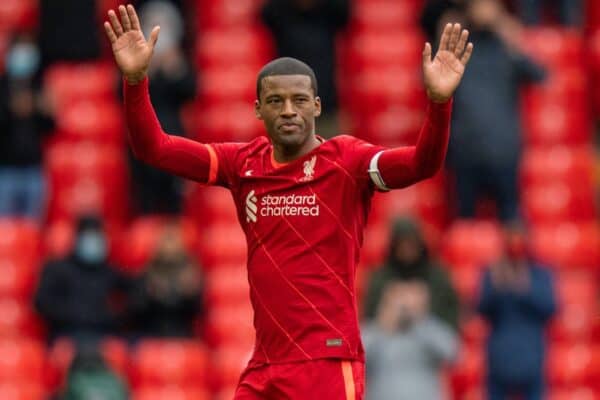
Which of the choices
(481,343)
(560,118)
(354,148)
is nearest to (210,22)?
(560,118)

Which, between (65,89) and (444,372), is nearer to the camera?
(444,372)

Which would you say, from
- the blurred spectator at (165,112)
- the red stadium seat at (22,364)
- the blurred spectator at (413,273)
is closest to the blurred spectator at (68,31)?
the blurred spectator at (165,112)

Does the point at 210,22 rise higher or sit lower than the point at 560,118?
higher

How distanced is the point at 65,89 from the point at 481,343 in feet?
16.3

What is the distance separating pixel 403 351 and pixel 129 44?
501 cm

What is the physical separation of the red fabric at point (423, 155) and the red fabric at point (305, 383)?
78 cm

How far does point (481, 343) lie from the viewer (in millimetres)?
13211

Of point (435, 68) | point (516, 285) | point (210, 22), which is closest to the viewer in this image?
point (435, 68)

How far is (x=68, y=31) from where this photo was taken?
16.4 metres

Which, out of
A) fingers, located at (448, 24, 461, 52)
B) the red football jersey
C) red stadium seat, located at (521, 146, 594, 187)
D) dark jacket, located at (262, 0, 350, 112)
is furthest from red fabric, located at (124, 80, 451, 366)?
red stadium seat, located at (521, 146, 594, 187)

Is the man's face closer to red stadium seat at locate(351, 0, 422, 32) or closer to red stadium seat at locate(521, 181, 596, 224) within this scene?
red stadium seat at locate(521, 181, 596, 224)

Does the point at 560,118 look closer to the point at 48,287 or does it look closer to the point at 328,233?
the point at 48,287

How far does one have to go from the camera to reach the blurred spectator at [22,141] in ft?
47.7

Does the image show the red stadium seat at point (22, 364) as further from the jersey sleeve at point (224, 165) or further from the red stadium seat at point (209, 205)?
the jersey sleeve at point (224, 165)
